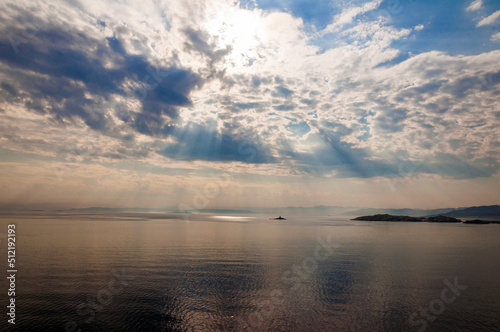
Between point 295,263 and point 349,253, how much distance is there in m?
17.6

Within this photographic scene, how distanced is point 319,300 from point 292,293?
3.38m

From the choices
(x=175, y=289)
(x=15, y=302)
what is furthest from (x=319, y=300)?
(x=15, y=302)

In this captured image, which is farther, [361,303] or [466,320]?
[361,303]

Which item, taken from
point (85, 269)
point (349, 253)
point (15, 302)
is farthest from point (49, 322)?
point (349, 253)

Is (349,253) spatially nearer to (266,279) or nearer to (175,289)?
(266,279)

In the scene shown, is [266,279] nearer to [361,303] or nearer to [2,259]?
[361,303]

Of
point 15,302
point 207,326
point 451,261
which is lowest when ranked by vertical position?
point 451,261

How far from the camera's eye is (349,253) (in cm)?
5497

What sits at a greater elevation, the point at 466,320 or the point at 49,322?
the point at 49,322

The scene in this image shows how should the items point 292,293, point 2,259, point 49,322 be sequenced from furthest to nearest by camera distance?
point 2,259, point 292,293, point 49,322

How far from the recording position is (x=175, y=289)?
2947cm

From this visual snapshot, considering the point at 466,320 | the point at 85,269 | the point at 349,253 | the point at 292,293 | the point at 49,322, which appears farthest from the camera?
the point at 349,253

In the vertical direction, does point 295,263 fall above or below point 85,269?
below

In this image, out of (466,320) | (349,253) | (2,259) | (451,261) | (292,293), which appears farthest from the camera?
(349,253)
